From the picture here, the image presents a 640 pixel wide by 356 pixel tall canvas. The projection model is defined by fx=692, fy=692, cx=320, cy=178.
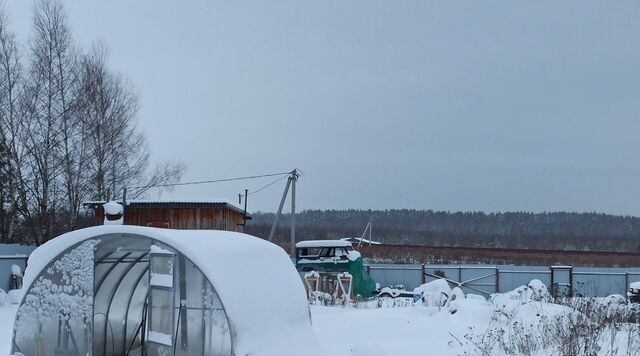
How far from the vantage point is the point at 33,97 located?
24.6m

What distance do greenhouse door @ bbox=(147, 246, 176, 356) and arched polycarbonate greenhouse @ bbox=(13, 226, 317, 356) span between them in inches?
0.5

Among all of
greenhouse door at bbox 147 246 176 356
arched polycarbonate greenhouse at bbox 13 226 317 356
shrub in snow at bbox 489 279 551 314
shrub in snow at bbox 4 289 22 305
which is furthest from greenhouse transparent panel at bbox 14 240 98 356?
shrub in snow at bbox 4 289 22 305

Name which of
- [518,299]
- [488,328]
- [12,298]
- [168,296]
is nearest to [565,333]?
[488,328]

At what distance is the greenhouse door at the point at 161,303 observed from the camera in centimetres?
912

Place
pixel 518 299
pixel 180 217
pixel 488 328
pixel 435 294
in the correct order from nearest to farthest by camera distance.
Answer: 1. pixel 488 328
2. pixel 518 299
3. pixel 435 294
4. pixel 180 217

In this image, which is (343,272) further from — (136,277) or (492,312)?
(136,277)

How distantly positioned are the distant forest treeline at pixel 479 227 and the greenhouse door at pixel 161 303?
85.0 metres

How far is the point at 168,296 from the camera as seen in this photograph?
30.2ft

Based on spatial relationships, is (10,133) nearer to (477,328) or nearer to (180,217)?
(180,217)

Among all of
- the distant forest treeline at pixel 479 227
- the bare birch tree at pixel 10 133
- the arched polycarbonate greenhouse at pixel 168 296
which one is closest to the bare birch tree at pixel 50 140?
the bare birch tree at pixel 10 133

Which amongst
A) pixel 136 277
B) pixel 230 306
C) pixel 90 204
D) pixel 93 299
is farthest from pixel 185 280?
pixel 90 204

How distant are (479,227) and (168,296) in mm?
117941

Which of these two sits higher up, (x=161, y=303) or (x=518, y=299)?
(x=161, y=303)

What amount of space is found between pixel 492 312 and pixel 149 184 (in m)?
18.7
